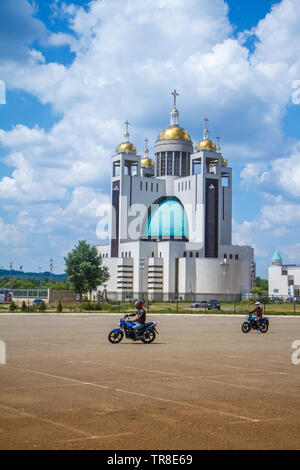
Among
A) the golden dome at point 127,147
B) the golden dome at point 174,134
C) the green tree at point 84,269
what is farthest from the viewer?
the golden dome at point 127,147

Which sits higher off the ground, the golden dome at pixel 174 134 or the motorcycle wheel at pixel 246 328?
the golden dome at pixel 174 134

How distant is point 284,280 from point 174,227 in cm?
3820

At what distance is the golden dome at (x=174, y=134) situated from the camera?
360 ft

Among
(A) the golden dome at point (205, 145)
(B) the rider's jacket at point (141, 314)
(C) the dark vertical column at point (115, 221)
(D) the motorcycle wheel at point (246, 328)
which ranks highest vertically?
(A) the golden dome at point (205, 145)

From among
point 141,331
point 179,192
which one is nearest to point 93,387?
point 141,331

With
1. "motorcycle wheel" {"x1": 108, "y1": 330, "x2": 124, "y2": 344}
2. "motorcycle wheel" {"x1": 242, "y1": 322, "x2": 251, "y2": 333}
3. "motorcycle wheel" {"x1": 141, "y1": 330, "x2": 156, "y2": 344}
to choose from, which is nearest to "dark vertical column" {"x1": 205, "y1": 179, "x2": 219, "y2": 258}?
"motorcycle wheel" {"x1": 242, "y1": 322, "x2": 251, "y2": 333}

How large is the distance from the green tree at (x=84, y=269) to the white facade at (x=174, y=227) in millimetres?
6106

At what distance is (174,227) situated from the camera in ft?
349

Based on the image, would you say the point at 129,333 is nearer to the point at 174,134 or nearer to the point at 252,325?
the point at 252,325

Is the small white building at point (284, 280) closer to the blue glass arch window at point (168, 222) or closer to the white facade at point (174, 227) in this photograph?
the white facade at point (174, 227)

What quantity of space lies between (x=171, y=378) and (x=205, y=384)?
1.05 meters

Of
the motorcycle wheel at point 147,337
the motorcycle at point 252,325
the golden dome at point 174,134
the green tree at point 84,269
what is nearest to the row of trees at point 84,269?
→ the green tree at point 84,269

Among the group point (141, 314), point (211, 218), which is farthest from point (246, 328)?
point (211, 218)

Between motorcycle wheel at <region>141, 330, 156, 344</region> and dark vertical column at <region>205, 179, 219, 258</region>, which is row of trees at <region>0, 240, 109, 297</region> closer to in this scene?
dark vertical column at <region>205, 179, 219, 258</region>
